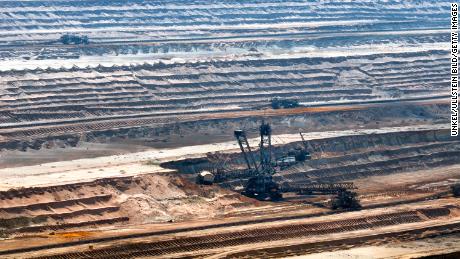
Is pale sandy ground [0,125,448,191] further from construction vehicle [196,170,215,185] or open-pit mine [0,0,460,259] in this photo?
construction vehicle [196,170,215,185]

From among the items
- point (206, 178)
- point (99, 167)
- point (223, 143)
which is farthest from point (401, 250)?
point (223, 143)

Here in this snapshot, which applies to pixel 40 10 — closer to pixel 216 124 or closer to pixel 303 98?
pixel 303 98

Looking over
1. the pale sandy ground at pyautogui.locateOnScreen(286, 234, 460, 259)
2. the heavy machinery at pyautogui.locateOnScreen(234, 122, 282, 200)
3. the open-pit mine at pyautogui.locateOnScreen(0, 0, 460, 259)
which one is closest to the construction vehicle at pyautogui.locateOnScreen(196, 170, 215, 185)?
the open-pit mine at pyautogui.locateOnScreen(0, 0, 460, 259)

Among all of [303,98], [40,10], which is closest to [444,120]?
[303,98]

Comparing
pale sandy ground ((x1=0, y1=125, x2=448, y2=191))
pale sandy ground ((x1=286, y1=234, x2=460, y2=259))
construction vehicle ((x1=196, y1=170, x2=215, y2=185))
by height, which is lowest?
pale sandy ground ((x1=286, y1=234, x2=460, y2=259))

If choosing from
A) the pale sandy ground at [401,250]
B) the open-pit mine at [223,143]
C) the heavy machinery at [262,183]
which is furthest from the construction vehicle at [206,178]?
the pale sandy ground at [401,250]

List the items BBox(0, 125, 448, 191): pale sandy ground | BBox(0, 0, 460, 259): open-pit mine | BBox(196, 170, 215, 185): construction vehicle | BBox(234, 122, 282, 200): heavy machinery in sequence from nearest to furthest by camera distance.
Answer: BBox(0, 0, 460, 259): open-pit mine, BBox(0, 125, 448, 191): pale sandy ground, BBox(196, 170, 215, 185): construction vehicle, BBox(234, 122, 282, 200): heavy machinery
